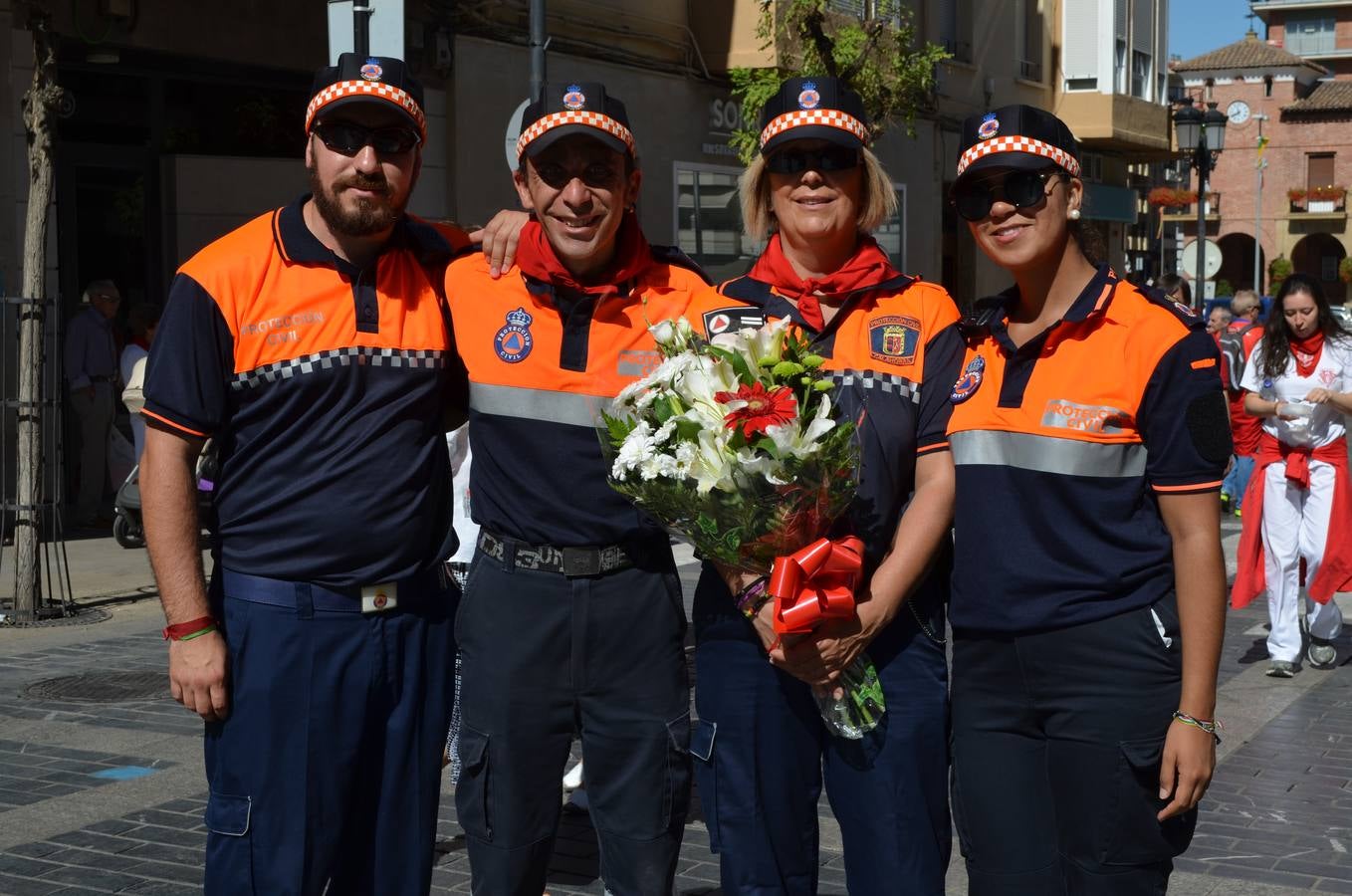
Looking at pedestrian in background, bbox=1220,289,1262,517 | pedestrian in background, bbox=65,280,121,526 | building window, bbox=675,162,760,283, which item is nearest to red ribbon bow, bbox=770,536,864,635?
pedestrian in background, bbox=1220,289,1262,517

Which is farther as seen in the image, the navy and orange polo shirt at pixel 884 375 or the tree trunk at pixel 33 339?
the tree trunk at pixel 33 339

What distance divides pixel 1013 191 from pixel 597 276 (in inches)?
42.5

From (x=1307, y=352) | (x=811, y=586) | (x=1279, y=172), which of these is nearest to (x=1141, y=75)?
(x=1307, y=352)

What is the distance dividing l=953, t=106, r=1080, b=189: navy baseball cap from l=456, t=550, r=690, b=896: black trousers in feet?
4.19

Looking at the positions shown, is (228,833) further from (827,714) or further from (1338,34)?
(1338,34)

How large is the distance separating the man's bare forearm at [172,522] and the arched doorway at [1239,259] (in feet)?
287

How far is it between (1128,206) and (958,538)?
33.3 meters

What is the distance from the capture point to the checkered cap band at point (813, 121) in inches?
155

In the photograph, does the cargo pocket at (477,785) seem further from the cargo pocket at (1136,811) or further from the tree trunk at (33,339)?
the tree trunk at (33,339)

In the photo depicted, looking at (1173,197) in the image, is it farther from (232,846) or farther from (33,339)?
(232,846)

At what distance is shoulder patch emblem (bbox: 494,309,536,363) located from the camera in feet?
13.5

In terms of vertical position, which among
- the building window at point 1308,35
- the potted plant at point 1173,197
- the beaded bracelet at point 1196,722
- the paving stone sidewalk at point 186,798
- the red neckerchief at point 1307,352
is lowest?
the paving stone sidewalk at point 186,798

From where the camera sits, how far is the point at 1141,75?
34.7m

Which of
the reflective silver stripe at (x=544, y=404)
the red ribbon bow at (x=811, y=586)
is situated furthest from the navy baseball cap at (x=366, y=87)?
the red ribbon bow at (x=811, y=586)
